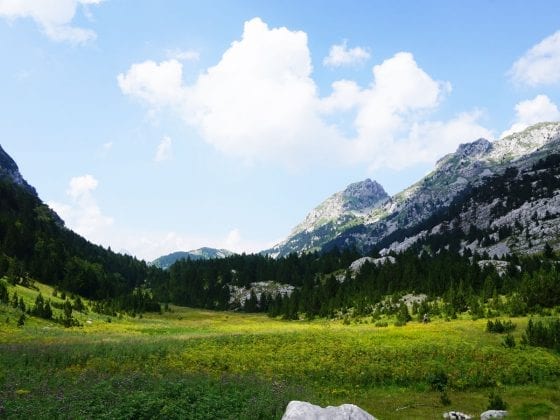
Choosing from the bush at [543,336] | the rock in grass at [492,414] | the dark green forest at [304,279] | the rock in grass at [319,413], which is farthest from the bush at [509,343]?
the rock in grass at [319,413]

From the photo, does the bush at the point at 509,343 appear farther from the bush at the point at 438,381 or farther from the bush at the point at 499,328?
the bush at the point at 438,381

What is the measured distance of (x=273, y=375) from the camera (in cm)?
2955

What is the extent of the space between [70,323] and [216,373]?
133 ft

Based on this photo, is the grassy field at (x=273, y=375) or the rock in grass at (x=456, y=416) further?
the rock in grass at (x=456, y=416)

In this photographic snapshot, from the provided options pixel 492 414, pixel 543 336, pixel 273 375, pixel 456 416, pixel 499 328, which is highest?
pixel 499 328

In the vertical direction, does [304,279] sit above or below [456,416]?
above

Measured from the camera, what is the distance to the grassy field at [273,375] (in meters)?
19.2

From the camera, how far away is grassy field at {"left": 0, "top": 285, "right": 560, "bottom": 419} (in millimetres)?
19250

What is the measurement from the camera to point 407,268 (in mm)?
103000

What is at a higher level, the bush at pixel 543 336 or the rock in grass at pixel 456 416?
the bush at pixel 543 336

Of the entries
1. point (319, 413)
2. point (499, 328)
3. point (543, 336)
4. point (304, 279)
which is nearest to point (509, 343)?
point (543, 336)

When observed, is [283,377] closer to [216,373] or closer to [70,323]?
[216,373]

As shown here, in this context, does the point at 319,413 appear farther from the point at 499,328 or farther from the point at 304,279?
the point at 304,279

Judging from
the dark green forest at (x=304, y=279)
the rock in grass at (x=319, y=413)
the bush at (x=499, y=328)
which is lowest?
the rock in grass at (x=319, y=413)
